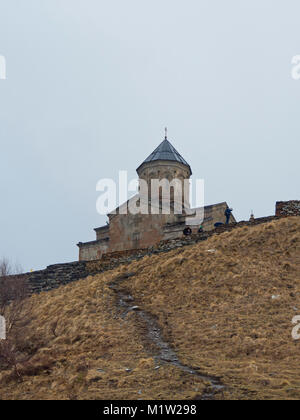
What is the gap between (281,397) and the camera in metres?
7.72

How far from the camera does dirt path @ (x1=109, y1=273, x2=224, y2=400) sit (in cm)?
843

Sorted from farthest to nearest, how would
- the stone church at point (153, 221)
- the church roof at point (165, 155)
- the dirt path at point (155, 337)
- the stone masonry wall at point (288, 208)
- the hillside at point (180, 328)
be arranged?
the church roof at point (165, 155)
the stone church at point (153, 221)
the stone masonry wall at point (288, 208)
the hillside at point (180, 328)
the dirt path at point (155, 337)

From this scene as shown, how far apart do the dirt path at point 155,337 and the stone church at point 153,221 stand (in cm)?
822

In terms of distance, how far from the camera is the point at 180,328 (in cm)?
1243

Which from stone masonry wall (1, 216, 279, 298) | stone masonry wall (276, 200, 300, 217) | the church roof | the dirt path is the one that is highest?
the church roof

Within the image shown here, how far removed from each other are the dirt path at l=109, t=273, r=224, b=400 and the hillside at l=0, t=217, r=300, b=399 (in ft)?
0.08

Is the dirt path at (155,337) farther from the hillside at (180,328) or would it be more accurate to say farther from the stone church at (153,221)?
the stone church at (153,221)

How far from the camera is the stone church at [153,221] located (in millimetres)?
25953

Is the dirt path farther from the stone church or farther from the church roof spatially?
the church roof

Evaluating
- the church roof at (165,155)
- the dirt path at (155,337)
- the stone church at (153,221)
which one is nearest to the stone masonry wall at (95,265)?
the dirt path at (155,337)

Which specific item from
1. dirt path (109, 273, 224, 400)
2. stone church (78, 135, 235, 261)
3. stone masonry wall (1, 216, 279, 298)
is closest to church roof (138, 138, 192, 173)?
stone church (78, 135, 235, 261)

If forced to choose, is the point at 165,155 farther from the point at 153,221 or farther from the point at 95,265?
the point at 95,265

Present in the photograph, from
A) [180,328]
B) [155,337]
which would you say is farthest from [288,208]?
[155,337]

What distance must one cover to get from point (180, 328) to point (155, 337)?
2.47 feet
